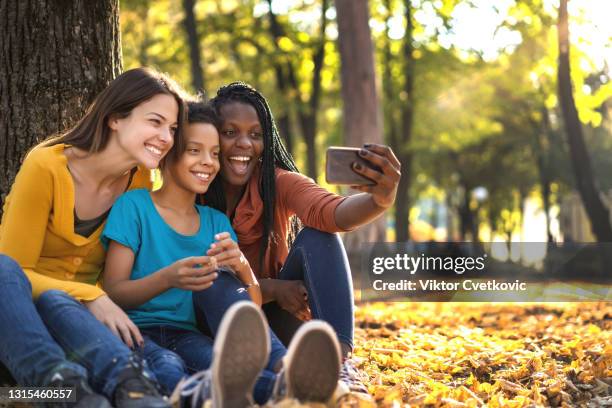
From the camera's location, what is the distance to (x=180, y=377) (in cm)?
318

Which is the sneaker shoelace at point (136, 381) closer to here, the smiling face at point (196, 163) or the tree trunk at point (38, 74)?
the smiling face at point (196, 163)

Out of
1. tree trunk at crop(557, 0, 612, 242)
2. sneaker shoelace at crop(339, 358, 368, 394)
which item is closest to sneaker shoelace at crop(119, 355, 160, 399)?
sneaker shoelace at crop(339, 358, 368, 394)

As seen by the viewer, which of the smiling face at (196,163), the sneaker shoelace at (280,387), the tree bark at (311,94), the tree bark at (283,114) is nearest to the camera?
the sneaker shoelace at (280,387)

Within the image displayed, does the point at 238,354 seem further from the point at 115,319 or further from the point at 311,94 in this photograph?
the point at 311,94

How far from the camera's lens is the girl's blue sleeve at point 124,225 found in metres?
3.61

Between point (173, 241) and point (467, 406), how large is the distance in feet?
5.28

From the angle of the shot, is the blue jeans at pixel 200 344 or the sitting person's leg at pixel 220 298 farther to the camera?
the sitting person's leg at pixel 220 298

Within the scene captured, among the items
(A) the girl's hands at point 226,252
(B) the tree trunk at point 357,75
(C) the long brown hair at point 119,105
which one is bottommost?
(A) the girl's hands at point 226,252

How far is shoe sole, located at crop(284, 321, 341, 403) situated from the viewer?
2.83 meters

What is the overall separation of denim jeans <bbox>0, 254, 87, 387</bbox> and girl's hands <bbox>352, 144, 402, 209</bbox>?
1.43m

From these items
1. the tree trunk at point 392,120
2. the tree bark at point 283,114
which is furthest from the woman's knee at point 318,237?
the tree trunk at point 392,120

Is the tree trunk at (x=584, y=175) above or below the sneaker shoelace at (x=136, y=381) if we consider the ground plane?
above

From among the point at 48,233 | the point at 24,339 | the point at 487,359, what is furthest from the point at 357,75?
the point at 24,339

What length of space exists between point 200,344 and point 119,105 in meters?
1.20
